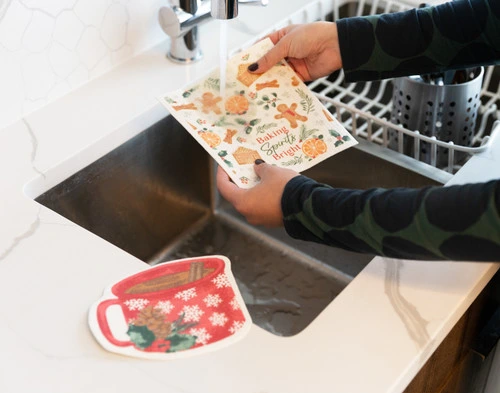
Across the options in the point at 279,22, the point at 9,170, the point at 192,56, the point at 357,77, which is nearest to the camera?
the point at 9,170

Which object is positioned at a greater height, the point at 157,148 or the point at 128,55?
the point at 128,55

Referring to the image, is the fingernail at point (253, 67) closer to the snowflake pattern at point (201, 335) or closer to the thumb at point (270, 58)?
the thumb at point (270, 58)

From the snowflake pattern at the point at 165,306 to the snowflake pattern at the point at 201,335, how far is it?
0.14ft

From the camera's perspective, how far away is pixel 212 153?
3.53ft

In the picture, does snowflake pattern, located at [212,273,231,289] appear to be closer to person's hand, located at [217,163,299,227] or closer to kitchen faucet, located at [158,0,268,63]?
person's hand, located at [217,163,299,227]

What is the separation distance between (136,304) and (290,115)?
0.44 m

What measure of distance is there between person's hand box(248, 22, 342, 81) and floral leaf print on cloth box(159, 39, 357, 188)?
0.06 feet

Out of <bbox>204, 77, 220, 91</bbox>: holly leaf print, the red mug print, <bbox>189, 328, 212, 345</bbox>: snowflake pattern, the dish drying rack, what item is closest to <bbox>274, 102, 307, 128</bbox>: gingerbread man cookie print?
<bbox>204, 77, 220, 91</bbox>: holly leaf print

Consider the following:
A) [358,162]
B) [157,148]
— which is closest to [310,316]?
[358,162]

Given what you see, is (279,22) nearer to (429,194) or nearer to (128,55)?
(128,55)

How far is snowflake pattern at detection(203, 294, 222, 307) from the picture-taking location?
85cm

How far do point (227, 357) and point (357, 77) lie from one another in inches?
21.8

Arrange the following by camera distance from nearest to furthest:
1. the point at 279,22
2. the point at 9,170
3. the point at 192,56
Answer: the point at 9,170 < the point at 192,56 < the point at 279,22

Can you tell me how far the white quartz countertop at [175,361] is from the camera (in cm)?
76
